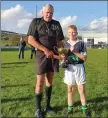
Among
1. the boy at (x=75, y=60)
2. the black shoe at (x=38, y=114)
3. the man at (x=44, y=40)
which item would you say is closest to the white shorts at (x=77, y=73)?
the boy at (x=75, y=60)

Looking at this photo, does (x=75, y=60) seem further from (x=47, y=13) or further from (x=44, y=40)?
(x=47, y=13)

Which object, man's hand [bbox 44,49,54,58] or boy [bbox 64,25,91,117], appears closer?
man's hand [bbox 44,49,54,58]

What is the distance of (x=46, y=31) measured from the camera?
6797 mm

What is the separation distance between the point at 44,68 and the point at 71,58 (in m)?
0.56

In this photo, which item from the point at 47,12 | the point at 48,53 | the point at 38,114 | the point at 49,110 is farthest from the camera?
the point at 49,110

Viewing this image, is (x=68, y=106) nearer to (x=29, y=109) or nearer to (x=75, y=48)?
(x=29, y=109)

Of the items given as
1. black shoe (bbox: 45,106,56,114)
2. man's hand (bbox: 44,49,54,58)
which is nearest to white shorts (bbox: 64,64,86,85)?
man's hand (bbox: 44,49,54,58)

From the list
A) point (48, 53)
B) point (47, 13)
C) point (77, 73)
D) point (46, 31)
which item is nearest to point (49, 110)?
point (77, 73)

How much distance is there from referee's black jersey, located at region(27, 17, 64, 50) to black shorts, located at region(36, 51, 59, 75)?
0.22 m

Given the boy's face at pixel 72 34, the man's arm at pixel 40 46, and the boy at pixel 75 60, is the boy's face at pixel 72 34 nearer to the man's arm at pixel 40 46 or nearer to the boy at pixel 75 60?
the boy at pixel 75 60

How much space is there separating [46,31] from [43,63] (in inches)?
24.7

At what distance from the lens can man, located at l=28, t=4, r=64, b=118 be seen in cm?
672

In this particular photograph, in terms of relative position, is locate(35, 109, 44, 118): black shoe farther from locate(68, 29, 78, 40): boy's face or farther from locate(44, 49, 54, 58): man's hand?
locate(68, 29, 78, 40): boy's face

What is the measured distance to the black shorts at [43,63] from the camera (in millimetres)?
6871
